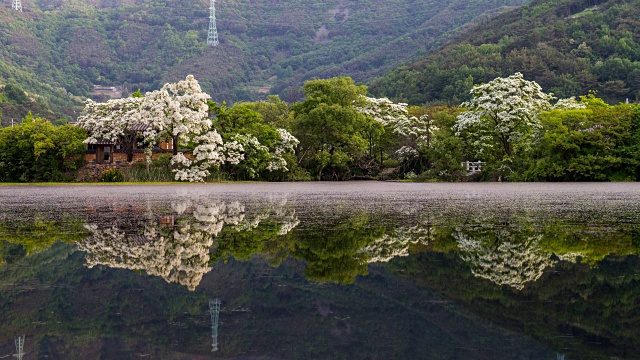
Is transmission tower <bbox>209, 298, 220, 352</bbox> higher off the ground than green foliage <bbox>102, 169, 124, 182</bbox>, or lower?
lower

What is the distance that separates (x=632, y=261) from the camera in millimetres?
8906

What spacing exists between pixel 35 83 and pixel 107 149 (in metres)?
130

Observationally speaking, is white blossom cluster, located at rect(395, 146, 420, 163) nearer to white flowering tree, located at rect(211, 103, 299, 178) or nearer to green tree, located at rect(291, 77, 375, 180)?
green tree, located at rect(291, 77, 375, 180)

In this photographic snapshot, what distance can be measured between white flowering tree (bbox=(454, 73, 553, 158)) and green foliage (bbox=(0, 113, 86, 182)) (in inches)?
1136

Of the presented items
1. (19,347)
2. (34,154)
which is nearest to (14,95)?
(34,154)

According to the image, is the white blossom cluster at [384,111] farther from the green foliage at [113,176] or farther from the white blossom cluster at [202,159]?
the green foliage at [113,176]

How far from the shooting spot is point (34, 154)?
5188 cm

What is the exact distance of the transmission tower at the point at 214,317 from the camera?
5182mm

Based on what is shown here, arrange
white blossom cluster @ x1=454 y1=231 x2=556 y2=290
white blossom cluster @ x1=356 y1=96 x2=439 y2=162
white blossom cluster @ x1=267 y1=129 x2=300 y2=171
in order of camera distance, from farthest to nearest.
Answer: white blossom cluster @ x1=356 y1=96 x2=439 y2=162 → white blossom cluster @ x1=267 y1=129 x2=300 y2=171 → white blossom cluster @ x1=454 y1=231 x2=556 y2=290

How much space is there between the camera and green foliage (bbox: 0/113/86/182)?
171 ft

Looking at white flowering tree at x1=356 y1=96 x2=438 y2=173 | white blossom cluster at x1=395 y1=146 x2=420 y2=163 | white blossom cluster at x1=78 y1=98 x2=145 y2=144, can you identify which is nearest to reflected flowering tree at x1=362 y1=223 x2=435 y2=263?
white blossom cluster at x1=78 y1=98 x2=145 y2=144

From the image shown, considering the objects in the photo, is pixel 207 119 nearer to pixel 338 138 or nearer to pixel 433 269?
pixel 338 138

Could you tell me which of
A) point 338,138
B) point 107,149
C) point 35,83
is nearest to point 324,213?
point 338,138

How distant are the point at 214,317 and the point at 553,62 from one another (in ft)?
371
